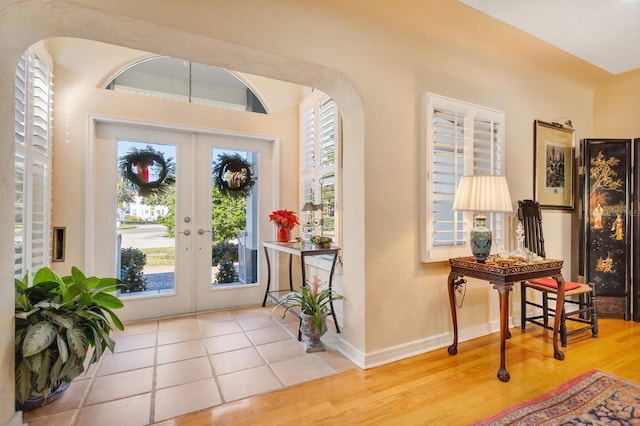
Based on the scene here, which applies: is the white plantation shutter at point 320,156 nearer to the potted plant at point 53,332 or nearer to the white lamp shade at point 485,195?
the white lamp shade at point 485,195

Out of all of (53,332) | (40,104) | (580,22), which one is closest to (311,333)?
(53,332)

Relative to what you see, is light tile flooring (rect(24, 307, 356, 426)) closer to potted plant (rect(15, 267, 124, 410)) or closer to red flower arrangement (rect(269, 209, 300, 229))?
potted plant (rect(15, 267, 124, 410))

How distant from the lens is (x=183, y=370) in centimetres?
232

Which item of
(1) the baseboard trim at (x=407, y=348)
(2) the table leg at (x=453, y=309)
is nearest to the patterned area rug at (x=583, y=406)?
(2) the table leg at (x=453, y=309)

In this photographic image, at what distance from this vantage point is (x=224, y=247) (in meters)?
3.83

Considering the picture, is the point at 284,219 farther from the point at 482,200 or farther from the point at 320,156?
the point at 482,200

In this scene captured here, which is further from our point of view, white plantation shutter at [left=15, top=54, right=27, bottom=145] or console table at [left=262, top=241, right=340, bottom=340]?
console table at [left=262, top=241, right=340, bottom=340]

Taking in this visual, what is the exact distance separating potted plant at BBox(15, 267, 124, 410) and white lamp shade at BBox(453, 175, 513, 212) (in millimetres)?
2614

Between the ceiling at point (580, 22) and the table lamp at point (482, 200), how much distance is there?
1.25 m

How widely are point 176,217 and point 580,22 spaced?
165 inches

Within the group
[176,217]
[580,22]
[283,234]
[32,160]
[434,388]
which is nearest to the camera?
[434,388]

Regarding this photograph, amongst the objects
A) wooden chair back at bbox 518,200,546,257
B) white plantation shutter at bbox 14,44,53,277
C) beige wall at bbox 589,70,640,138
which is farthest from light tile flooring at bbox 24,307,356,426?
beige wall at bbox 589,70,640,138

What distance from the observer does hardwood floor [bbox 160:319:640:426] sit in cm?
179

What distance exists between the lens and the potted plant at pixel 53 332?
1.72m
